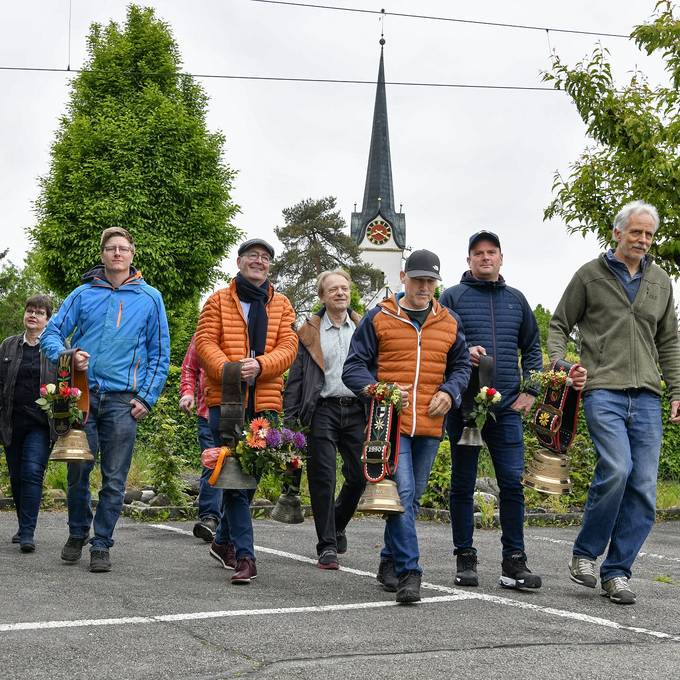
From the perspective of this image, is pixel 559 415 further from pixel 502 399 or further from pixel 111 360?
pixel 111 360

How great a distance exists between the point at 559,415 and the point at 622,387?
393mm

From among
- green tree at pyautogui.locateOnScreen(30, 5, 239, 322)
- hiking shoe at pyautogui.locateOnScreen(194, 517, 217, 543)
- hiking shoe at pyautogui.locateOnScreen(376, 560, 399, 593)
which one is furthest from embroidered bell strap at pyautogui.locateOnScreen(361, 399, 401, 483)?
green tree at pyautogui.locateOnScreen(30, 5, 239, 322)

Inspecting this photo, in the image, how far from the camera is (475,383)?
6.74 metres

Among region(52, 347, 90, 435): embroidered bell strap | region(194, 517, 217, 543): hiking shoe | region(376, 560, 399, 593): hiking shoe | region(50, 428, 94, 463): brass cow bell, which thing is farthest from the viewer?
region(194, 517, 217, 543): hiking shoe

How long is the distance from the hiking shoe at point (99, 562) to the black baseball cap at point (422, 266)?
8.55 feet

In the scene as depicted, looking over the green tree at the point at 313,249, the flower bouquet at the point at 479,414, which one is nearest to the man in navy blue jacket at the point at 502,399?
the flower bouquet at the point at 479,414

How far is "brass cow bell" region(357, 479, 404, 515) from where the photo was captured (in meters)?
6.08

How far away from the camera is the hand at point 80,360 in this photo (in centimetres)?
694

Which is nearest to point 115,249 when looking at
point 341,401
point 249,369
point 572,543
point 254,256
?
point 254,256

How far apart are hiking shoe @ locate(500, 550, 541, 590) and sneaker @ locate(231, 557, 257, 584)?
4.98 ft

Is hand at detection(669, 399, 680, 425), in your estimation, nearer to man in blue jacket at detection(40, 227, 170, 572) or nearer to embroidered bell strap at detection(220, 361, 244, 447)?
embroidered bell strap at detection(220, 361, 244, 447)

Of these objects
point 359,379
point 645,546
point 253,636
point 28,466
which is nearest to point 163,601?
point 253,636

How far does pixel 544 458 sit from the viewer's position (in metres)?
6.68

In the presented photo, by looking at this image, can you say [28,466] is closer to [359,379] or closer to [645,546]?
[359,379]
